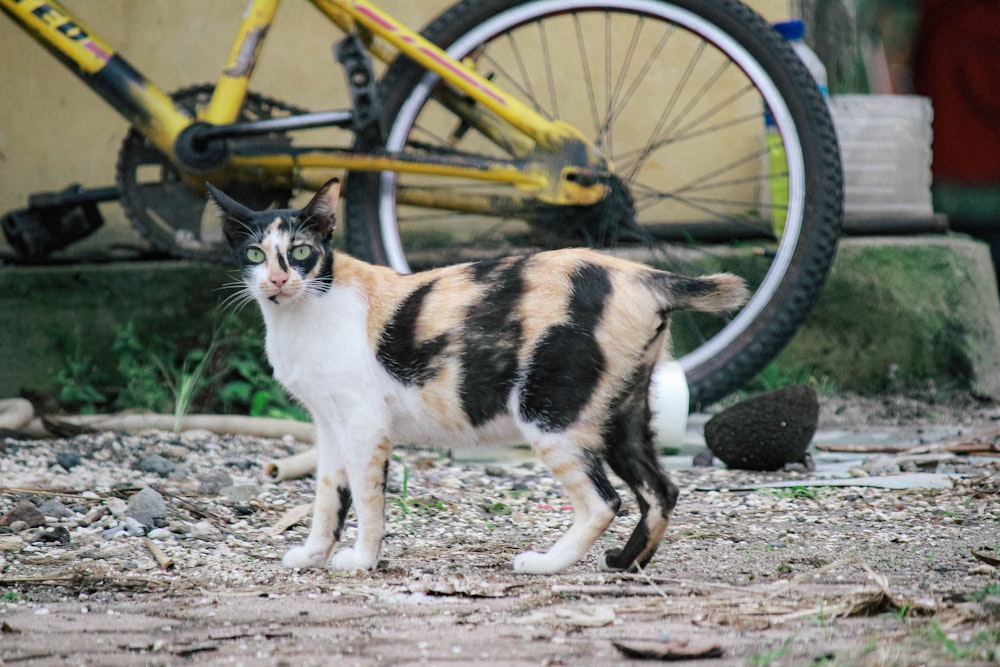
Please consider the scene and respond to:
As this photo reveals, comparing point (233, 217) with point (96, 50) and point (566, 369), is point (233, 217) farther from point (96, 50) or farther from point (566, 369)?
point (96, 50)

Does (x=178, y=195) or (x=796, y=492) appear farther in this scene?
(x=178, y=195)

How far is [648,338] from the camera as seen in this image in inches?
93.4

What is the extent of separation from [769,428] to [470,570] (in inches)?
52.1

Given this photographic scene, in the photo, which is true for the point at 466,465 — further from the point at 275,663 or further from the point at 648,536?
the point at 275,663

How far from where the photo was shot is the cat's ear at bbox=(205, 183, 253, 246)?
2.50m

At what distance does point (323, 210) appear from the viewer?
101 inches

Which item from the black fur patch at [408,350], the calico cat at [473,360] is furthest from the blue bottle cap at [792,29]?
the black fur patch at [408,350]

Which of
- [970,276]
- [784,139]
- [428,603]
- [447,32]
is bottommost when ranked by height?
[428,603]

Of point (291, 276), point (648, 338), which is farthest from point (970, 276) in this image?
point (291, 276)

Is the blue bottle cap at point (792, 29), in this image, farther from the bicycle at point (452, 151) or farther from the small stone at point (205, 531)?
the small stone at point (205, 531)

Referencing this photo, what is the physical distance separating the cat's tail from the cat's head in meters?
0.75

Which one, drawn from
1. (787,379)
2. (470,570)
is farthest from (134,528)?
(787,379)

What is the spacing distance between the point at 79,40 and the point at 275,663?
2.97 m

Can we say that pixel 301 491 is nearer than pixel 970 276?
→ Yes
